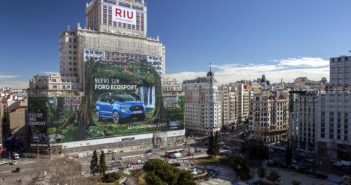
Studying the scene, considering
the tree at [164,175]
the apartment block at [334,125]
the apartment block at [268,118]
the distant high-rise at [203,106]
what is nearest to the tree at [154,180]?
the tree at [164,175]

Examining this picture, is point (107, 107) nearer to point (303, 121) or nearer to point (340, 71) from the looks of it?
point (303, 121)

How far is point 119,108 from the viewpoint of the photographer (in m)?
82.4

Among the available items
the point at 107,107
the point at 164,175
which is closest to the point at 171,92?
the point at 107,107

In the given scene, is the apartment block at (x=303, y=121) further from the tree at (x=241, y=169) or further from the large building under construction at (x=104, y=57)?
the large building under construction at (x=104, y=57)

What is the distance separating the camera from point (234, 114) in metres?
128

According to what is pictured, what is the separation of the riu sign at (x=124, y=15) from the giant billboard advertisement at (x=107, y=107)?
12765 millimetres

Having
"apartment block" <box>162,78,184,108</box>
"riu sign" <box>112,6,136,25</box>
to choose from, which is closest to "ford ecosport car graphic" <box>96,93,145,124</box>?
"apartment block" <box>162,78,184,108</box>

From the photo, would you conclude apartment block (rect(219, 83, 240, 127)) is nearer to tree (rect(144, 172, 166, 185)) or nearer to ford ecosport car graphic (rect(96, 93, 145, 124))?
ford ecosport car graphic (rect(96, 93, 145, 124))

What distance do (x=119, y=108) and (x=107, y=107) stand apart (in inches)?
138

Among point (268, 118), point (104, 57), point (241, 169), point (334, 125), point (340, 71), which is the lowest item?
point (241, 169)

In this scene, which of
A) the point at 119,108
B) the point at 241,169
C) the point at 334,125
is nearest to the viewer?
the point at 241,169

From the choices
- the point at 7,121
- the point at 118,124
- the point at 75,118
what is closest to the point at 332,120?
the point at 118,124

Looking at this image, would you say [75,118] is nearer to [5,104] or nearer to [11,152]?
[11,152]

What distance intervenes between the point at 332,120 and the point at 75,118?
58.7 metres
